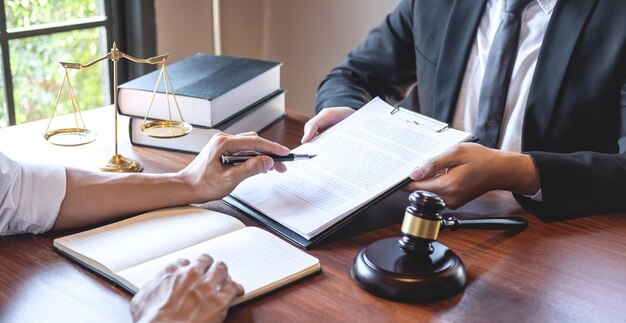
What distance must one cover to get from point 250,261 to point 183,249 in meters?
0.11

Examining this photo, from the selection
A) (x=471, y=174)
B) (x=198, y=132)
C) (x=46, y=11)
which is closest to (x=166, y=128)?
(x=198, y=132)

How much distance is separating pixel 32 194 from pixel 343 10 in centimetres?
187

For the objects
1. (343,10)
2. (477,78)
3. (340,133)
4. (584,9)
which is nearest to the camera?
(340,133)

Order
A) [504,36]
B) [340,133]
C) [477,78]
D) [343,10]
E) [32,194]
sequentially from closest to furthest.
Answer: [32,194] < [340,133] < [504,36] < [477,78] < [343,10]

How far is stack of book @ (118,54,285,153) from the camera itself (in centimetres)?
159

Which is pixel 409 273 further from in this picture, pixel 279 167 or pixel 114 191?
pixel 114 191

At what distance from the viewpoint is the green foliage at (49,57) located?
2.21 m

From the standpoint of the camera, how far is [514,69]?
5.77 feet

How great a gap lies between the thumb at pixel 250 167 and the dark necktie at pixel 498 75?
668 mm

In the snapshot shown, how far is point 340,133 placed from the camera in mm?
1507

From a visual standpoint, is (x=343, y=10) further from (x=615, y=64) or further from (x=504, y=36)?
(x=615, y=64)

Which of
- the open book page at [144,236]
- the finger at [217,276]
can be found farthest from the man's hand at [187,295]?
the open book page at [144,236]

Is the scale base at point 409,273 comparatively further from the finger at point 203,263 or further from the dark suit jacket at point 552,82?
the dark suit jacket at point 552,82

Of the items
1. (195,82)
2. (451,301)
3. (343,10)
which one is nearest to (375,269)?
(451,301)
